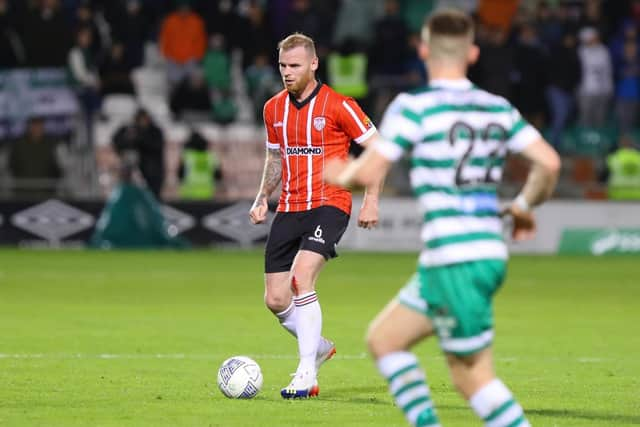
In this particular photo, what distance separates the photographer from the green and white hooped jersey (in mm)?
5836

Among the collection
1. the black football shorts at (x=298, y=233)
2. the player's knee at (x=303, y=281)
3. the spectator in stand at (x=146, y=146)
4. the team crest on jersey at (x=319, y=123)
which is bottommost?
the spectator in stand at (x=146, y=146)

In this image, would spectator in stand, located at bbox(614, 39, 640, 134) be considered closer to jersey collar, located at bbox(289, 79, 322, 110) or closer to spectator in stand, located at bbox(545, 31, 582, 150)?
spectator in stand, located at bbox(545, 31, 582, 150)

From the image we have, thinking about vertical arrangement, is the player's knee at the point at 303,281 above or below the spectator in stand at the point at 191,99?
above

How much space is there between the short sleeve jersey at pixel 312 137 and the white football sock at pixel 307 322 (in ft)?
2.04

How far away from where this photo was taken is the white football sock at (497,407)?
19.1ft

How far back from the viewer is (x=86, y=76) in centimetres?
2370

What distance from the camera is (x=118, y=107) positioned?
2392cm

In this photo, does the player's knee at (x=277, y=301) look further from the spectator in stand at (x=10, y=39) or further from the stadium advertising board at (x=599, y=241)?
the spectator in stand at (x=10, y=39)

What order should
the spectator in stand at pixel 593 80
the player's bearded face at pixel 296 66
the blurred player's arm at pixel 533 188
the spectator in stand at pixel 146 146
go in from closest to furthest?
the blurred player's arm at pixel 533 188, the player's bearded face at pixel 296 66, the spectator in stand at pixel 146 146, the spectator in stand at pixel 593 80

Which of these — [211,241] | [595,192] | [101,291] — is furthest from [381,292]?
[595,192]

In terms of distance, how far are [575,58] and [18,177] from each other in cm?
954

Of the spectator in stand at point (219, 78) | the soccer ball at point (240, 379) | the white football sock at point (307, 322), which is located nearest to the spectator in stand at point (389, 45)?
the spectator in stand at point (219, 78)

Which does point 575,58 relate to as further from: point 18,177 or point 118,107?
point 18,177

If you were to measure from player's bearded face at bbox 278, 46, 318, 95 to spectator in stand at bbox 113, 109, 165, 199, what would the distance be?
13.6 metres
